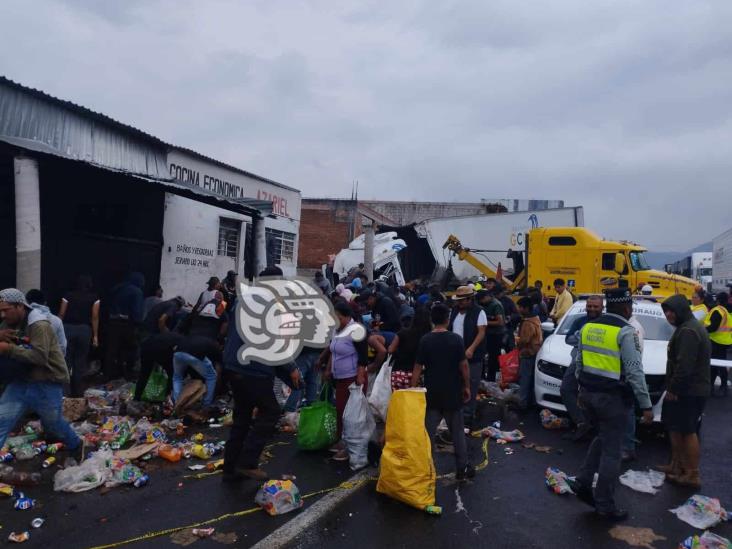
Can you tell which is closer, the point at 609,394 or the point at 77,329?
the point at 609,394

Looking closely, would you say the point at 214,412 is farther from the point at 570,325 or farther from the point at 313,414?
the point at 570,325

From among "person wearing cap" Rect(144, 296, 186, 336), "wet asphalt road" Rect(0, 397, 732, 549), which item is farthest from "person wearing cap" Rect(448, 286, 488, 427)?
"person wearing cap" Rect(144, 296, 186, 336)

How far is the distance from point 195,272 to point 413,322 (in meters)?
9.51

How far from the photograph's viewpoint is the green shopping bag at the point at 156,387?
7.63 meters

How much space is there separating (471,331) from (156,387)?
4.12 metres

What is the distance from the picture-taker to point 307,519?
4461 mm

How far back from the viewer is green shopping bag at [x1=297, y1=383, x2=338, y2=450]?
235 inches

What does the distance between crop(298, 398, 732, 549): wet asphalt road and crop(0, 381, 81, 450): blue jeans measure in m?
2.67

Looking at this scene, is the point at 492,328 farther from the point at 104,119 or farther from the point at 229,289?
the point at 104,119

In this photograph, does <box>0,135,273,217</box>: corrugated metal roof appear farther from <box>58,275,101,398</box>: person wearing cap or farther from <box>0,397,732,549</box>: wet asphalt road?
<box>0,397,732,549</box>: wet asphalt road

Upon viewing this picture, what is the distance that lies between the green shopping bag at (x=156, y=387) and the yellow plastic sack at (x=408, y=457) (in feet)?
12.8

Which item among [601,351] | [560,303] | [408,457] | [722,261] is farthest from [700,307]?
[722,261]

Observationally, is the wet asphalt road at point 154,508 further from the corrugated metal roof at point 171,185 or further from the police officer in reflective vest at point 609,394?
the corrugated metal roof at point 171,185

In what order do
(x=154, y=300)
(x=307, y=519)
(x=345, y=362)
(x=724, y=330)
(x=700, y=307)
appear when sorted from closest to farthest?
(x=307, y=519) → (x=345, y=362) → (x=724, y=330) → (x=700, y=307) → (x=154, y=300)
